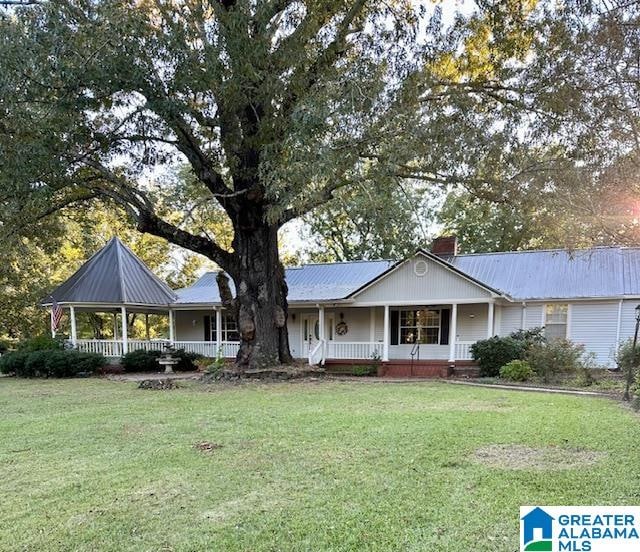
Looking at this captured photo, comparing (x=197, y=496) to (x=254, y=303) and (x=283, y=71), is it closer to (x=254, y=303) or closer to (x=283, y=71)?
(x=283, y=71)

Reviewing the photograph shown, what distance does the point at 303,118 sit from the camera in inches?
311

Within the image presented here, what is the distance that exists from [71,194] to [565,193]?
496 inches

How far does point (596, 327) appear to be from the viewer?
15.4 m

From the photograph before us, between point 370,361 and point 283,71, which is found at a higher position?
point 283,71

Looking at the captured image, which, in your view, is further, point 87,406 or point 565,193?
point 87,406

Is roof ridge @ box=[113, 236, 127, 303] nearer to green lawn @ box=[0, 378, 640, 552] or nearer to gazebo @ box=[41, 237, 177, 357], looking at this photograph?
gazebo @ box=[41, 237, 177, 357]

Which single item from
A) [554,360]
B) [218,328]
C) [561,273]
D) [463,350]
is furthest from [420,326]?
[218,328]

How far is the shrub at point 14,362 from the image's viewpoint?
15.6m

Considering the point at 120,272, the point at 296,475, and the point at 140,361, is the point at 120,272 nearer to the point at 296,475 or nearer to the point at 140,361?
the point at 140,361

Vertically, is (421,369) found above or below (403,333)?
below

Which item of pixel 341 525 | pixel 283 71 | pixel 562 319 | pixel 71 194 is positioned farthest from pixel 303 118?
pixel 562 319

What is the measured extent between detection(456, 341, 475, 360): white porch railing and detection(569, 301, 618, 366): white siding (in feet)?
11.3

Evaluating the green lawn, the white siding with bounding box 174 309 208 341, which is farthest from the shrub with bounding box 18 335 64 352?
the green lawn

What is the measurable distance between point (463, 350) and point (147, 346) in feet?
39.1
